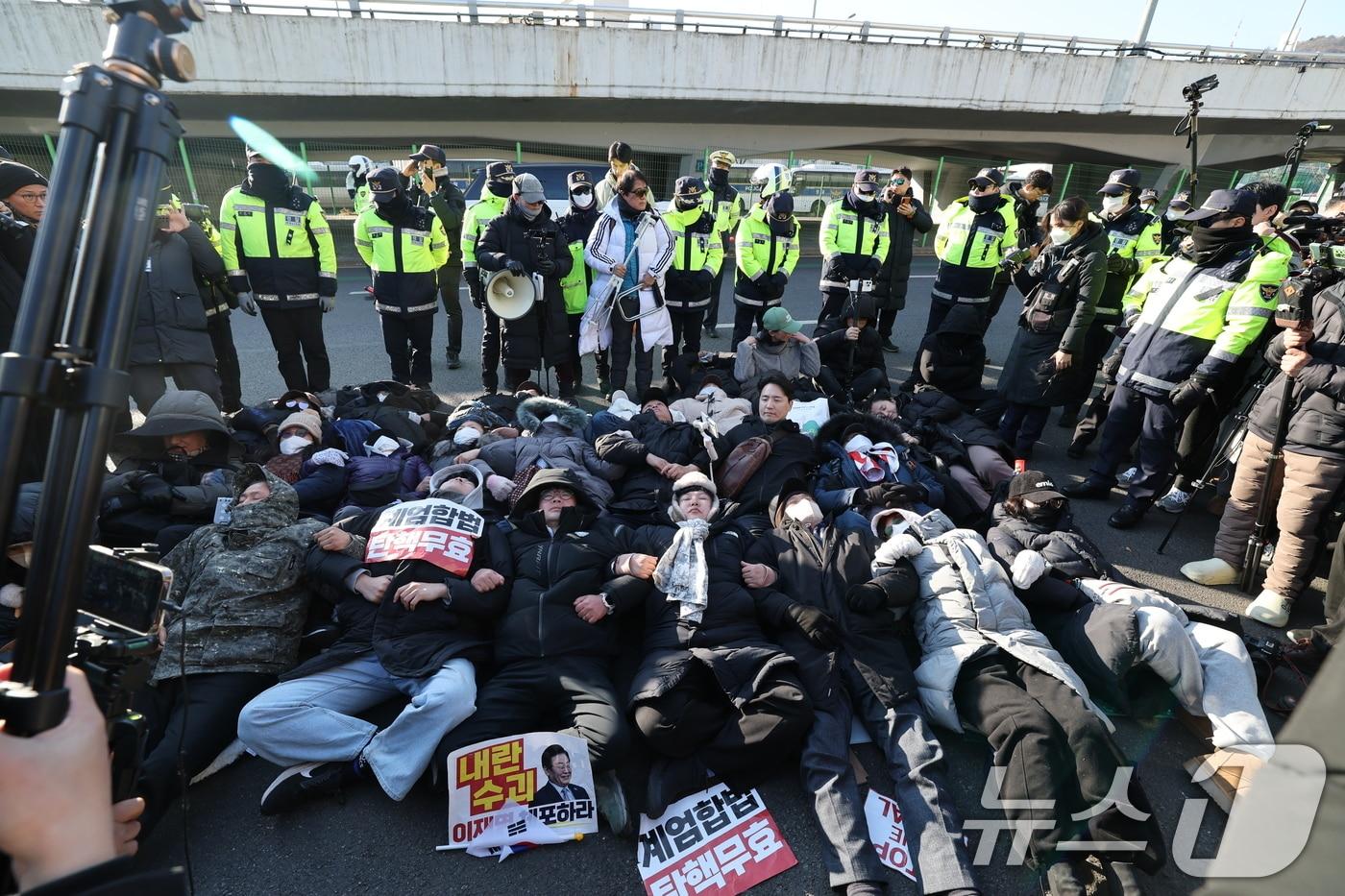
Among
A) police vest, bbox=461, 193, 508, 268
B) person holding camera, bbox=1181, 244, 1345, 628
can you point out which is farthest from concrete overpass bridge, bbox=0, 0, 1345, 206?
person holding camera, bbox=1181, 244, 1345, 628

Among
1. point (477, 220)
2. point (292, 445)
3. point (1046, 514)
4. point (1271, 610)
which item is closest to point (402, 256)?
point (477, 220)

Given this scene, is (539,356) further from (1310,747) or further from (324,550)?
(1310,747)

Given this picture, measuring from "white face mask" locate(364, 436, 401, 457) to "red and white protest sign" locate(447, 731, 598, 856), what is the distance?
259 centimetres

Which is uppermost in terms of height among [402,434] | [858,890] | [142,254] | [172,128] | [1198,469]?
[172,128]

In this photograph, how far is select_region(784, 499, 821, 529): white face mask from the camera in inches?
150

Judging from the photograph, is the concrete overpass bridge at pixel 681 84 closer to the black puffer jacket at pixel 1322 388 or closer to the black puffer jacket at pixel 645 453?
the black puffer jacket at pixel 645 453

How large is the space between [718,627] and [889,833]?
106 centimetres

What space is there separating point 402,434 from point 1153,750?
482 cm

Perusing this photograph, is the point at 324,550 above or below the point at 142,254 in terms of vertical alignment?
below

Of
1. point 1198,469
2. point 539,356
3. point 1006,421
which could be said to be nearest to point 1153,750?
point 1198,469

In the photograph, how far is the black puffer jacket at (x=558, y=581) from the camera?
3.01 meters

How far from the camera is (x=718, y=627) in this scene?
122 inches

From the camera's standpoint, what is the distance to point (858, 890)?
2.27 metres

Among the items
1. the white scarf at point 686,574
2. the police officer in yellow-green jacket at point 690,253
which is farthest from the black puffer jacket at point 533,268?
the white scarf at point 686,574
